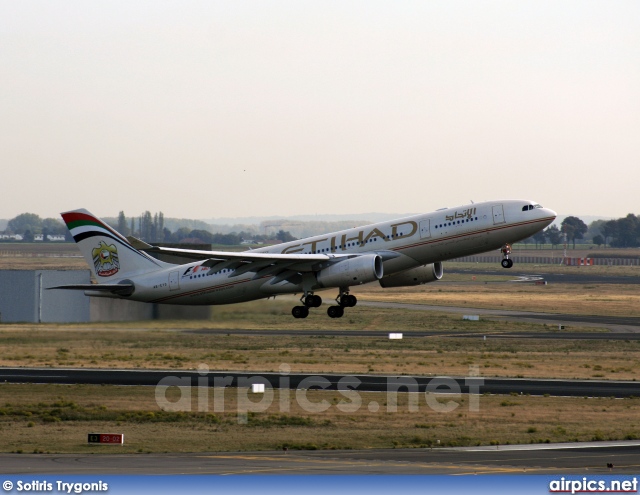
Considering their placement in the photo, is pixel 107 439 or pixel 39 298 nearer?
pixel 107 439

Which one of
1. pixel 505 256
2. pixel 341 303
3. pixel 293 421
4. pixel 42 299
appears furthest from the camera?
pixel 42 299

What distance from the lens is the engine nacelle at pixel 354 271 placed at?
2349 inches

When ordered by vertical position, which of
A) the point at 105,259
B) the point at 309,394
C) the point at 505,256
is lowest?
the point at 309,394

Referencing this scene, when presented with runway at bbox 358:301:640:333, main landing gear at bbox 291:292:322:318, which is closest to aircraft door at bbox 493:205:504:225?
main landing gear at bbox 291:292:322:318

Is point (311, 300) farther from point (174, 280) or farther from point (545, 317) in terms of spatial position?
point (545, 317)

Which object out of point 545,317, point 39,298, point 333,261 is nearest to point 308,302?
point 333,261

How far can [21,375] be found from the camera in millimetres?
75875

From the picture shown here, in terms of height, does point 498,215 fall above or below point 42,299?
above

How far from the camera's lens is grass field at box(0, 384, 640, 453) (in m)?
50.0

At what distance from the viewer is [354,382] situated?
70.3 meters

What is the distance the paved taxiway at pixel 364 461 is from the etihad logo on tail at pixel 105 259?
26574 millimetres

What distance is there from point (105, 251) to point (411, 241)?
74.9 ft

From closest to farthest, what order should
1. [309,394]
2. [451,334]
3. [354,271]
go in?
[354,271] → [309,394] → [451,334]

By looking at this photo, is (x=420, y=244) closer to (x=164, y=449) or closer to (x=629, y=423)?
(x=629, y=423)
